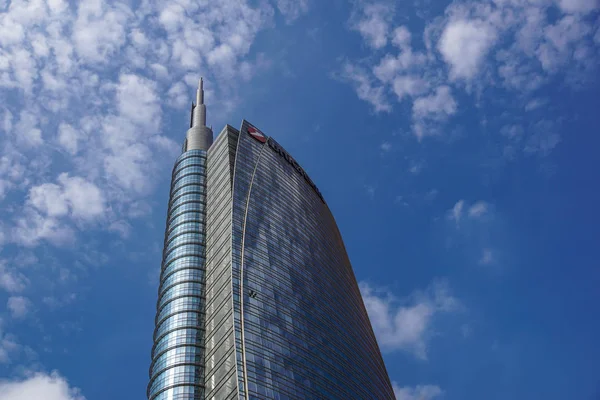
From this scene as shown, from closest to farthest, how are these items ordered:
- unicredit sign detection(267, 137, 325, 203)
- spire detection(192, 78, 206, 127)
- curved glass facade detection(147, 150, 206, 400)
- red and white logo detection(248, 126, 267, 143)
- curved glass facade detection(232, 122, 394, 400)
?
curved glass facade detection(232, 122, 394, 400)
curved glass facade detection(147, 150, 206, 400)
red and white logo detection(248, 126, 267, 143)
unicredit sign detection(267, 137, 325, 203)
spire detection(192, 78, 206, 127)

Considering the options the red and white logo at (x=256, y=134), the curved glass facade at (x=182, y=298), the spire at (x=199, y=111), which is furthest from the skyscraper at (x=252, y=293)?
the spire at (x=199, y=111)

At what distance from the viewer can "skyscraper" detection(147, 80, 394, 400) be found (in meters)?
98.0

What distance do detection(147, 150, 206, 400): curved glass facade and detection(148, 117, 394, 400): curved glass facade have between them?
218mm

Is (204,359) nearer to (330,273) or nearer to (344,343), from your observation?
(344,343)

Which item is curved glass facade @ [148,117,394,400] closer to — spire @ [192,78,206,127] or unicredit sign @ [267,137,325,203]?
unicredit sign @ [267,137,325,203]

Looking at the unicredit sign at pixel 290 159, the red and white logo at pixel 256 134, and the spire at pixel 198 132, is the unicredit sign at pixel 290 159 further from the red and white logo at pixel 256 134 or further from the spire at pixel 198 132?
the spire at pixel 198 132

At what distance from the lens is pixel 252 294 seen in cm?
10419

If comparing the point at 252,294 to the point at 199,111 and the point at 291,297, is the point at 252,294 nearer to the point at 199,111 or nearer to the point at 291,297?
the point at 291,297

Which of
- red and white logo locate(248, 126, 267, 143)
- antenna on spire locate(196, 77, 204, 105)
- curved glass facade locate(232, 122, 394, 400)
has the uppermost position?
antenna on spire locate(196, 77, 204, 105)

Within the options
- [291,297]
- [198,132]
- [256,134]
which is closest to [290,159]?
[256,134]

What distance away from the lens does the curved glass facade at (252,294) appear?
97.9m

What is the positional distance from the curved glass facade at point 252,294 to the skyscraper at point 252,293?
24 cm

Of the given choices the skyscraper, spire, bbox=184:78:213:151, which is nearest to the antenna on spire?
spire, bbox=184:78:213:151

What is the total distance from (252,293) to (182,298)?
16842mm
